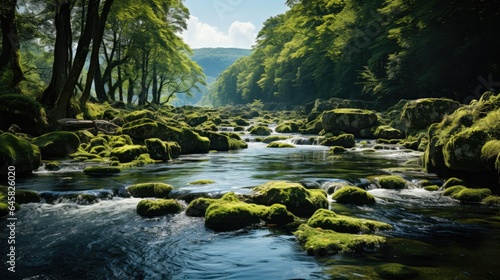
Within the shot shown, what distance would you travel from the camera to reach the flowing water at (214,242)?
227 inches

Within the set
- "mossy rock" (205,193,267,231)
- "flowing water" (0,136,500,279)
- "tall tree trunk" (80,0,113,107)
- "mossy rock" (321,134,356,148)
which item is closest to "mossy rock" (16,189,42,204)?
"flowing water" (0,136,500,279)

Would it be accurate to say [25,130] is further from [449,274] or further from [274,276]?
[449,274]

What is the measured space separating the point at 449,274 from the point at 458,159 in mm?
7310

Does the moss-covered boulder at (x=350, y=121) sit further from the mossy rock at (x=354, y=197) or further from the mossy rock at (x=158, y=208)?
the mossy rock at (x=158, y=208)

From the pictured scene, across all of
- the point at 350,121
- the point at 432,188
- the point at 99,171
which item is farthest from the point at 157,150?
the point at 350,121

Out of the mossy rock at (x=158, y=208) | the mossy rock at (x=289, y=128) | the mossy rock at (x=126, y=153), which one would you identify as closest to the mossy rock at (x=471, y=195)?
the mossy rock at (x=158, y=208)

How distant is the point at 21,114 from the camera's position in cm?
1769

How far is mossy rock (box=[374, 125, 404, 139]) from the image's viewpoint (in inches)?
1028

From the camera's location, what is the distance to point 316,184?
11906 mm

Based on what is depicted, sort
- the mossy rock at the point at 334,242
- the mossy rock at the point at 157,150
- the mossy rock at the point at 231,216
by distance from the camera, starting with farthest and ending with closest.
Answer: the mossy rock at the point at 157,150, the mossy rock at the point at 231,216, the mossy rock at the point at 334,242

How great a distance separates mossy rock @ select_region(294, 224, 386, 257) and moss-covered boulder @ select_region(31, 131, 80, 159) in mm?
13669

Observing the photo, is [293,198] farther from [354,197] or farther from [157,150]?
[157,150]

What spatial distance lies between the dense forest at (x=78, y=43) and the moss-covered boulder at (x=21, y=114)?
136 cm

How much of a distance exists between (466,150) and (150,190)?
371 inches
